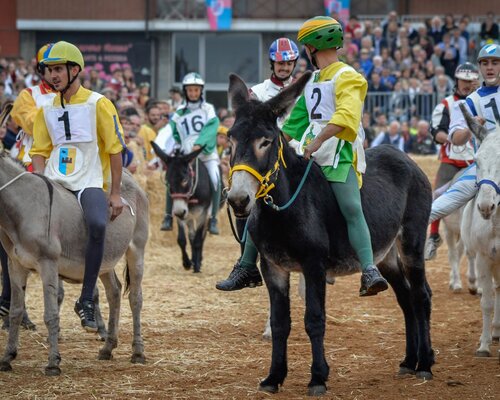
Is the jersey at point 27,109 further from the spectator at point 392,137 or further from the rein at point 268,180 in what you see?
the spectator at point 392,137

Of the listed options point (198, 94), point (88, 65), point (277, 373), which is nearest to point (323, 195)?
point (277, 373)

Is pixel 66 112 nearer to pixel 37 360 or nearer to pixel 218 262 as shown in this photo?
pixel 37 360

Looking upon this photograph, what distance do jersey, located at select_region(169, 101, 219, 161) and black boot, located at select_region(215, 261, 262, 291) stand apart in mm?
8110

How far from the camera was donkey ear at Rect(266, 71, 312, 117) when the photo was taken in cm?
722

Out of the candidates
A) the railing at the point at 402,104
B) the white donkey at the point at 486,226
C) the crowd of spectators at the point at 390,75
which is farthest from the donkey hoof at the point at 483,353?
the railing at the point at 402,104

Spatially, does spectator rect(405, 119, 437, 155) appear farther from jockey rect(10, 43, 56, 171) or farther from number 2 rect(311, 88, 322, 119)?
number 2 rect(311, 88, 322, 119)

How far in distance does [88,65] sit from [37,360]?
79.3ft

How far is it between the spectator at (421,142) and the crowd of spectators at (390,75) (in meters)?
0.02

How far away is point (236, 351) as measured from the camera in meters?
9.56

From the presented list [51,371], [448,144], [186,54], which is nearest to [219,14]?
[186,54]

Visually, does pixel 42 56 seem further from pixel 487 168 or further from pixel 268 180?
pixel 487 168

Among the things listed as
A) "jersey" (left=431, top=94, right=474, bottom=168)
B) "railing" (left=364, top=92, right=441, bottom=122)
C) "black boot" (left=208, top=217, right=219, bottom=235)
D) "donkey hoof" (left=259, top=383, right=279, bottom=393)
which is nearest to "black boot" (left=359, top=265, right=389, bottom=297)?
"donkey hoof" (left=259, top=383, right=279, bottom=393)

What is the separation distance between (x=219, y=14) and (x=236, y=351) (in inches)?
922

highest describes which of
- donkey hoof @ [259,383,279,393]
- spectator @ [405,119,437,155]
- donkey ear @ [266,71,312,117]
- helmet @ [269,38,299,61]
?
helmet @ [269,38,299,61]
